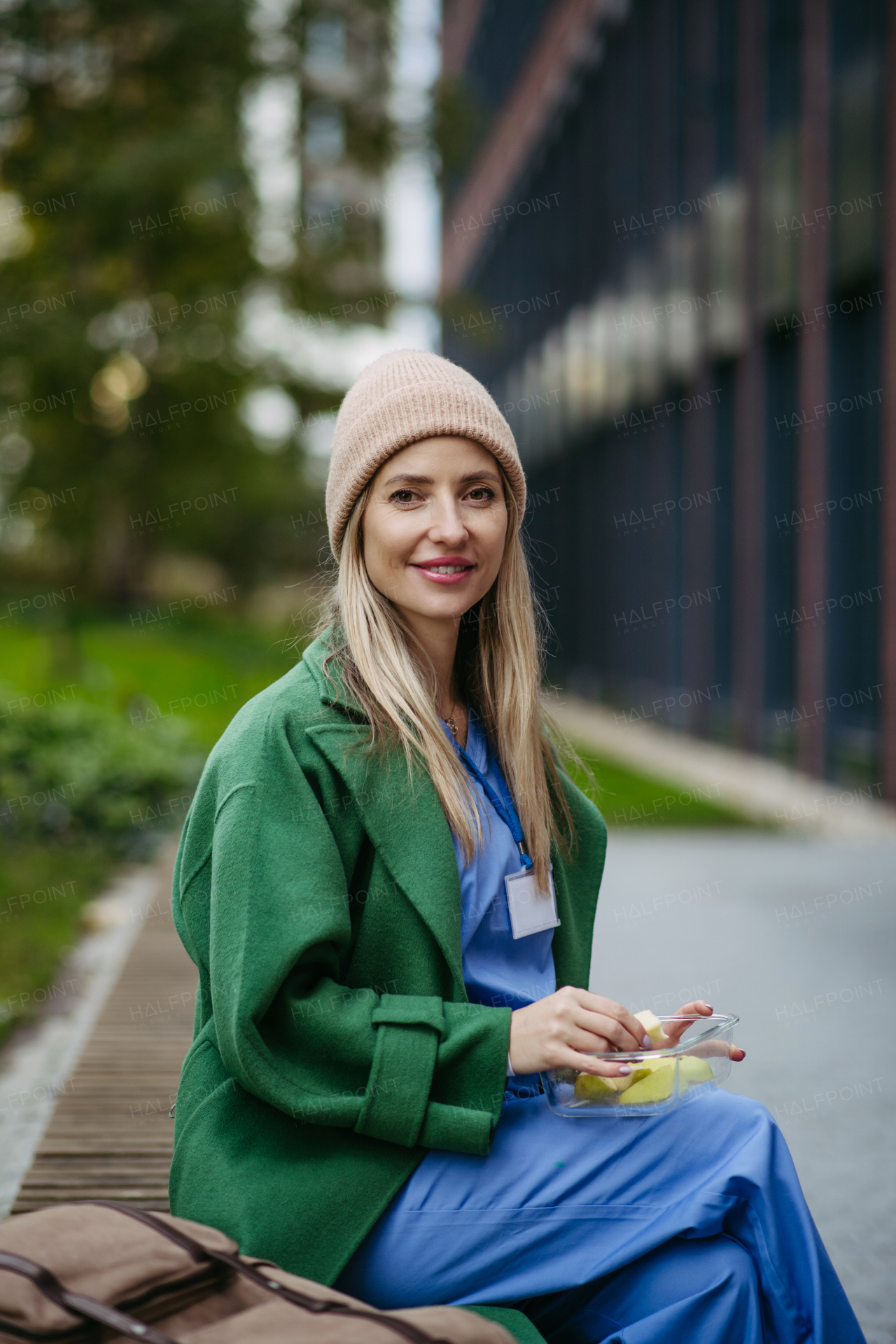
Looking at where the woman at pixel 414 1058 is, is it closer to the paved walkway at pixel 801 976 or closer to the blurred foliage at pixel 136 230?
the paved walkway at pixel 801 976

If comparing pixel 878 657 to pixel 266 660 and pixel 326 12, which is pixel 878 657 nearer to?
pixel 266 660

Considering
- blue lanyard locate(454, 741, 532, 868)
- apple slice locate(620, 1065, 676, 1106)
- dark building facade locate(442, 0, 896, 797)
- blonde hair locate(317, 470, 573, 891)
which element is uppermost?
dark building facade locate(442, 0, 896, 797)

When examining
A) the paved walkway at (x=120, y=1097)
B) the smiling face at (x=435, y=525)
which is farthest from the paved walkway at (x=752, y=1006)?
the smiling face at (x=435, y=525)

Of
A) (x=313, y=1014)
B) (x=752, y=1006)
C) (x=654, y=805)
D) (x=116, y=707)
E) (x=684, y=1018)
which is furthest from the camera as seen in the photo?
(x=654, y=805)

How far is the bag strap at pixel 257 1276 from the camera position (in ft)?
4.95

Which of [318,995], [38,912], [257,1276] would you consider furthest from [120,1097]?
[38,912]

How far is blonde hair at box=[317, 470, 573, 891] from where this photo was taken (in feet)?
6.72

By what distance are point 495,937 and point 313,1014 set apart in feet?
1.35

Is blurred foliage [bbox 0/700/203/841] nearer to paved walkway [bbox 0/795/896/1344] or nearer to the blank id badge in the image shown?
paved walkway [bbox 0/795/896/1344]

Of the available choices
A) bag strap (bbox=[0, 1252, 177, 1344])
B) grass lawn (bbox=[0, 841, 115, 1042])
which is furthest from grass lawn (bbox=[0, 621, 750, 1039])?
bag strap (bbox=[0, 1252, 177, 1344])

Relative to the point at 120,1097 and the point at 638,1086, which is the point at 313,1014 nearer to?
the point at 638,1086

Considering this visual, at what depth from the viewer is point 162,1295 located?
5.04 ft

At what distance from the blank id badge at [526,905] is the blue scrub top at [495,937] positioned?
12mm

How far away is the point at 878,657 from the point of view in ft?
35.9
